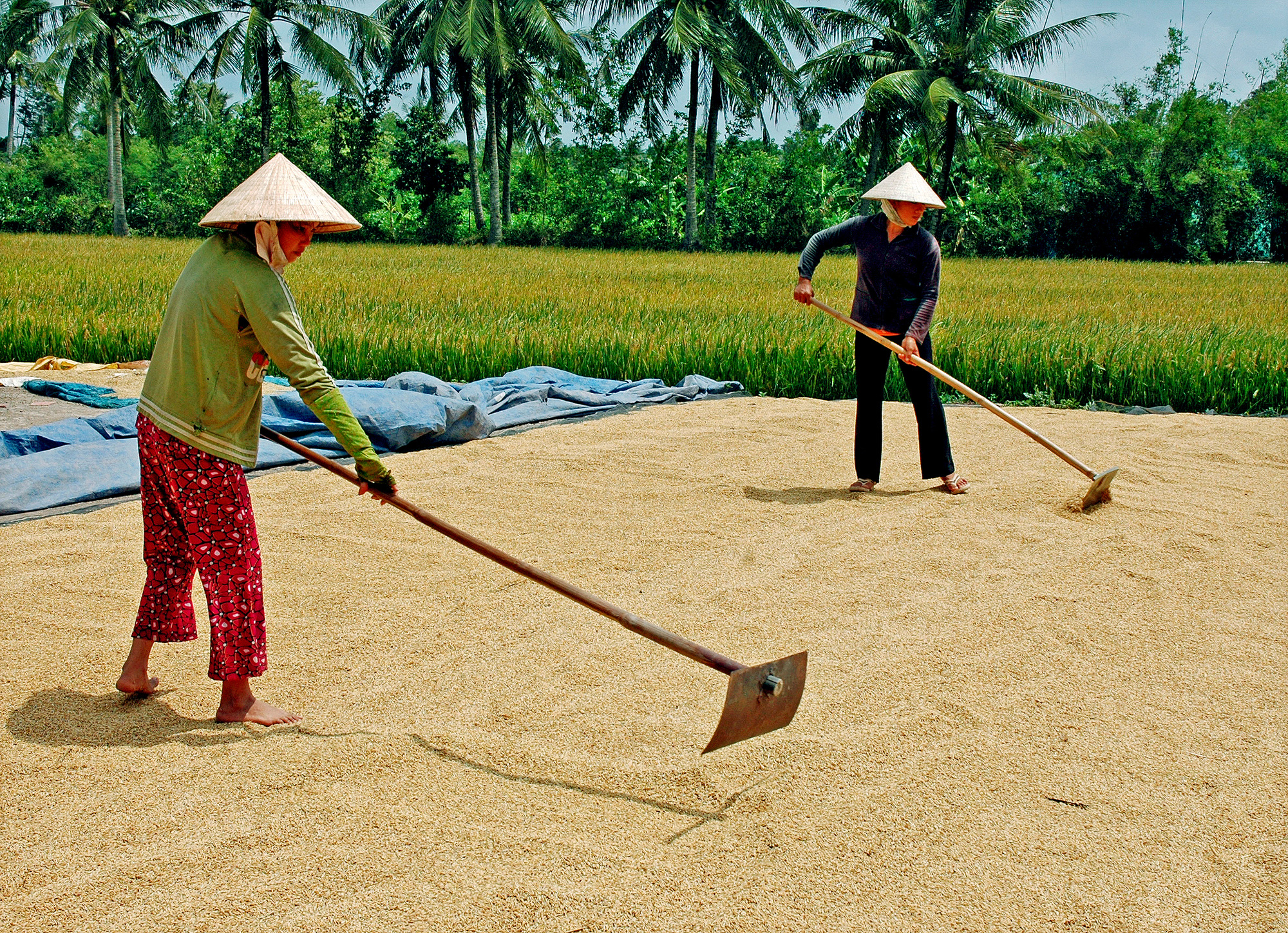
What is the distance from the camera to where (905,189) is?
476cm

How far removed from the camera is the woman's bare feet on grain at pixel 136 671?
279 cm

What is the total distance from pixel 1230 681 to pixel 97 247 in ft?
73.8

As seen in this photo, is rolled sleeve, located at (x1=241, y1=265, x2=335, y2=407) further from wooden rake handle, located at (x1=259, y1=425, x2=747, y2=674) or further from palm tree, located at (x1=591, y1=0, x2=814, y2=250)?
palm tree, located at (x1=591, y1=0, x2=814, y2=250)

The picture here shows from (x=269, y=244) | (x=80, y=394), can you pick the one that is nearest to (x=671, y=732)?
(x=269, y=244)

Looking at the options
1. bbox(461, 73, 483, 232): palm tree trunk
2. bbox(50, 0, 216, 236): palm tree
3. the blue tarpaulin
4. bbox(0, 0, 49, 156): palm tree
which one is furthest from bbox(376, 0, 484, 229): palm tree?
the blue tarpaulin

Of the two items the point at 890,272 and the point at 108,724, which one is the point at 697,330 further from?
the point at 108,724

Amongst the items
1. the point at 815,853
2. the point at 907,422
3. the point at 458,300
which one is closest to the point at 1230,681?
the point at 815,853

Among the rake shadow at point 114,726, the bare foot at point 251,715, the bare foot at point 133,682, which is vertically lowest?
the rake shadow at point 114,726

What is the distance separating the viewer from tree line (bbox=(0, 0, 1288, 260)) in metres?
24.6

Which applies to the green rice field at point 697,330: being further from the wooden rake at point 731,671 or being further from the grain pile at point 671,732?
the wooden rake at point 731,671

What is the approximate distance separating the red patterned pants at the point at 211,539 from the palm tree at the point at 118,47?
2662 cm

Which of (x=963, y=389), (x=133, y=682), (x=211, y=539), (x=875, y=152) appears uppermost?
(x=875, y=152)

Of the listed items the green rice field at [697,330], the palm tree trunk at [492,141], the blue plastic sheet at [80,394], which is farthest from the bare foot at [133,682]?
the palm tree trunk at [492,141]

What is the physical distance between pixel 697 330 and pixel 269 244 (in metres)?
7.18
